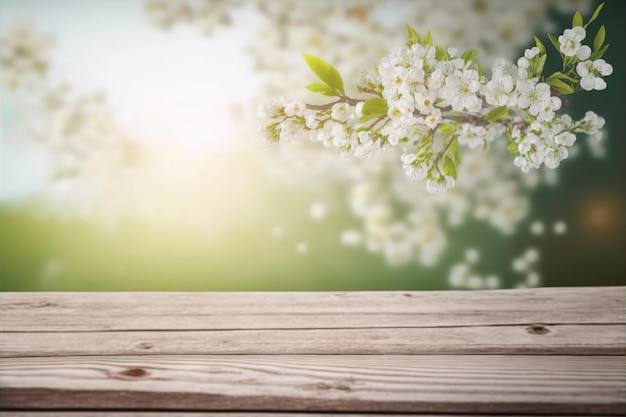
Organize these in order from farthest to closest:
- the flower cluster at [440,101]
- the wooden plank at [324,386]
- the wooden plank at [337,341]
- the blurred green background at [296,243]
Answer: the blurred green background at [296,243]
the wooden plank at [337,341]
the flower cluster at [440,101]
the wooden plank at [324,386]

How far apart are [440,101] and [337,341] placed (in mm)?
578

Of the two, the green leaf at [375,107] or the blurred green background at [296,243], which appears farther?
the blurred green background at [296,243]

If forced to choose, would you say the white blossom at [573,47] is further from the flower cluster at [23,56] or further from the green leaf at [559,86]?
the flower cluster at [23,56]

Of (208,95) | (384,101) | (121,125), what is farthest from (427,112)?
(121,125)

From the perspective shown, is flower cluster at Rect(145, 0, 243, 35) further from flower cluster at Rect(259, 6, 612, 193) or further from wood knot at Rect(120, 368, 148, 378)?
wood knot at Rect(120, 368, 148, 378)

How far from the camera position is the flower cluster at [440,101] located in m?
0.97

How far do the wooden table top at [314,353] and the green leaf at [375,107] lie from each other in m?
0.49

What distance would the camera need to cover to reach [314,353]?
111cm

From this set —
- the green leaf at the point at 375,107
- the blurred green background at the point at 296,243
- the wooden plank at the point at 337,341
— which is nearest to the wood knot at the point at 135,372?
the wooden plank at the point at 337,341

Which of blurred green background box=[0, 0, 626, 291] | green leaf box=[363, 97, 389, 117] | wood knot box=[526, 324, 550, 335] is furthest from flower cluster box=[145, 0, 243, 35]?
wood knot box=[526, 324, 550, 335]

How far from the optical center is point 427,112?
40.0 inches

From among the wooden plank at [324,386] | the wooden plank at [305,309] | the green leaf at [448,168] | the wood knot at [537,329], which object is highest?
the green leaf at [448,168]

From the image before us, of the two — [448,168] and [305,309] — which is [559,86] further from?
[305,309]

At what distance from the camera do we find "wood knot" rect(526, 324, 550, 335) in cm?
113
